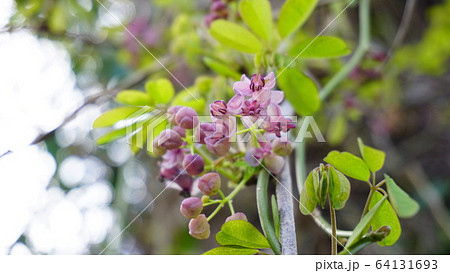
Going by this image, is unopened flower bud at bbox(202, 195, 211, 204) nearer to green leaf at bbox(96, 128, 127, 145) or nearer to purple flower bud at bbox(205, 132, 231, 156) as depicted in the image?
purple flower bud at bbox(205, 132, 231, 156)

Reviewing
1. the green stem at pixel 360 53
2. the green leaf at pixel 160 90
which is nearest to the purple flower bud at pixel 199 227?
the green leaf at pixel 160 90

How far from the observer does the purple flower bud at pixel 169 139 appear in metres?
0.37

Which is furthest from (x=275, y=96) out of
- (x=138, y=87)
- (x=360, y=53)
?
(x=138, y=87)

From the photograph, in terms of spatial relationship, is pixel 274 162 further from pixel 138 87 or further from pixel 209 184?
pixel 138 87

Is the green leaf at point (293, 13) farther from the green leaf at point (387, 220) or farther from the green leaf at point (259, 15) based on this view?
the green leaf at point (387, 220)

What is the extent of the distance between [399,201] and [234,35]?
0.83 ft

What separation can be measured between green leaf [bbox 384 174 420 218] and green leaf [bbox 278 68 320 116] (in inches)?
6.7

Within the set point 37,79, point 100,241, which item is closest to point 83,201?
point 100,241

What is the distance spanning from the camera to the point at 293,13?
0.49m

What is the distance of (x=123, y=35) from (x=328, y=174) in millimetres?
964

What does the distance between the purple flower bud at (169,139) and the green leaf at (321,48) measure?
0.18 m

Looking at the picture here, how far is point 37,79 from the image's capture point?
2.77 ft

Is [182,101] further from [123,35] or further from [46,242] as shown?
[123,35]

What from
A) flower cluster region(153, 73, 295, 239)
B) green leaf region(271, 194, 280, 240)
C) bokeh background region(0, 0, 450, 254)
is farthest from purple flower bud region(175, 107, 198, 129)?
bokeh background region(0, 0, 450, 254)
